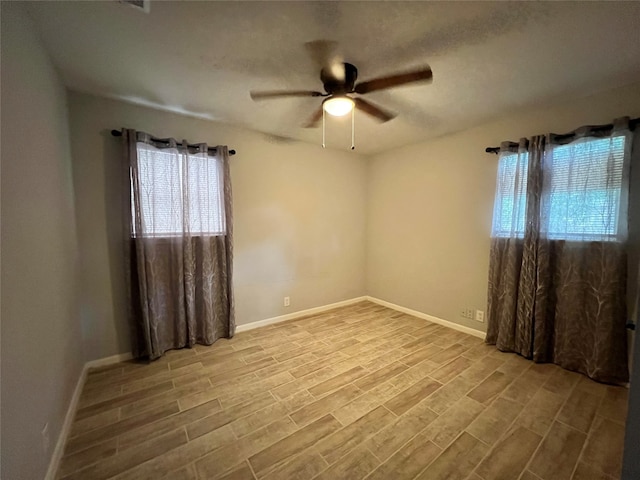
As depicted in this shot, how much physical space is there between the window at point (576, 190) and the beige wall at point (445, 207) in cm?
24

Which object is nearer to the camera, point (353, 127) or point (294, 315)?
point (353, 127)

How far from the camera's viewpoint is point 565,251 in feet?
7.25

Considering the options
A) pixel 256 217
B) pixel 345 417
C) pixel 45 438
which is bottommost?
pixel 345 417

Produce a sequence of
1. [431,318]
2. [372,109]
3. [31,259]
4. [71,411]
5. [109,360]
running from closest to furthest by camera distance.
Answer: [31,259] < [71,411] < [372,109] < [109,360] < [431,318]

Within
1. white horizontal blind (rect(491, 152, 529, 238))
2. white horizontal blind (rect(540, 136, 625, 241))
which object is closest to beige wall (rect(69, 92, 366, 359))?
white horizontal blind (rect(491, 152, 529, 238))

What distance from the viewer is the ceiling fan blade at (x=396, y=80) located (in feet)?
4.80

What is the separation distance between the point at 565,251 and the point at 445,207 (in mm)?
1222

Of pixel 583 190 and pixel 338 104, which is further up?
pixel 338 104

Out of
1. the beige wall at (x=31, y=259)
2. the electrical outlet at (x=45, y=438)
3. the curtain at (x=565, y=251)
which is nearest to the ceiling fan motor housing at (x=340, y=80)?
the beige wall at (x=31, y=259)

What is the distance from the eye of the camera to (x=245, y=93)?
2.14 meters

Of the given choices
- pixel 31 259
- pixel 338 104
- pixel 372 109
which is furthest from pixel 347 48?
pixel 31 259

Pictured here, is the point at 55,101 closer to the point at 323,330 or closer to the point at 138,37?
the point at 138,37

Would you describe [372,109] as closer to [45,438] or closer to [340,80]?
[340,80]

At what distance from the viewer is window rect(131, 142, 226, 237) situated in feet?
7.68
